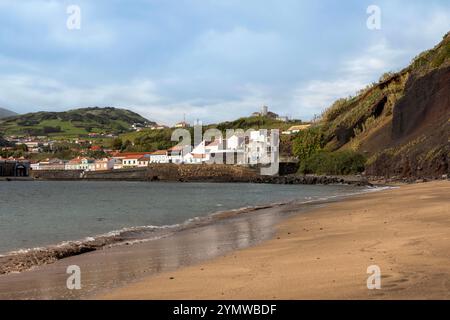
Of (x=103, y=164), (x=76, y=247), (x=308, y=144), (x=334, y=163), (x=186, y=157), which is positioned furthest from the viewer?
(x=103, y=164)

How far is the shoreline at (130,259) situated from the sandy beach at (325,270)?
2.72 feet

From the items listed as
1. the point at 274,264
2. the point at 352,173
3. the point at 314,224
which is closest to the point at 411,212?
the point at 314,224

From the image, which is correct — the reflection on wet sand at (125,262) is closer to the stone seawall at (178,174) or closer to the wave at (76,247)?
the wave at (76,247)

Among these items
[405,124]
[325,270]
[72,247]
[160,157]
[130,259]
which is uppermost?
[405,124]

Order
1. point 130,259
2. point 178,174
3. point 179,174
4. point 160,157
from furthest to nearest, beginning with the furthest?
point 160,157 < point 178,174 < point 179,174 < point 130,259

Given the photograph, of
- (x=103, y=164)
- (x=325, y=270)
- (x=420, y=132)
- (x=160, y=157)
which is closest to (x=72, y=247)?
(x=325, y=270)

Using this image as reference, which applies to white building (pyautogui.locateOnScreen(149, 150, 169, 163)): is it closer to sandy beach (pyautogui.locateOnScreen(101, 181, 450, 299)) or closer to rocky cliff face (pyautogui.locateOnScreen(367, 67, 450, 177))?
rocky cliff face (pyautogui.locateOnScreen(367, 67, 450, 177))

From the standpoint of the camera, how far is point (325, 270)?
9.11 meters

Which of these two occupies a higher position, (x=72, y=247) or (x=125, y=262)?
(x=125, y=262)

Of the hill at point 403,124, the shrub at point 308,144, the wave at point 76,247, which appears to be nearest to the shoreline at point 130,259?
the wave at point 76,247

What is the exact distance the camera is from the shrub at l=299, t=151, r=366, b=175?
93062 mm

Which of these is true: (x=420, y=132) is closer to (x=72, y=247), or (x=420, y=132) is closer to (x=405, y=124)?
(x=405, y=124)

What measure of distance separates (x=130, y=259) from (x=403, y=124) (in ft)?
248
